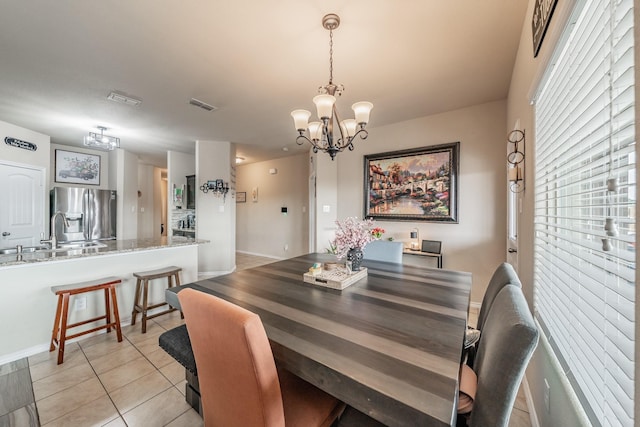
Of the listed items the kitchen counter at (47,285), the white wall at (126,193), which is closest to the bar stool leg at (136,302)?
the kitchen counter at (47,285)

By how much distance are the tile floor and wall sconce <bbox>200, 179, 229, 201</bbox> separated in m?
2.75

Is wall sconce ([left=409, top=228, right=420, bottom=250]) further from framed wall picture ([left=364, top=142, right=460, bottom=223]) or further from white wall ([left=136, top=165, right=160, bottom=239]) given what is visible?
white wall ([left=136, top=165, right=160, bottom=239])

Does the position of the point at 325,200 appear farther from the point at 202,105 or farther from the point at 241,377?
the point at 241,377

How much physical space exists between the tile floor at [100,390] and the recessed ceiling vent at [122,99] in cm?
252

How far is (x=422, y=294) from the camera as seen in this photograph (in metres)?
1.38

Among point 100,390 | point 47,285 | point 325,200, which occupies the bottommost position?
point 100,390

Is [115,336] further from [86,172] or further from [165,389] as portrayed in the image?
[86,172]

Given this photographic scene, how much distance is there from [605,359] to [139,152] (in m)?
6.92

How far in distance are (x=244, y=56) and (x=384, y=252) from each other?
217 cm

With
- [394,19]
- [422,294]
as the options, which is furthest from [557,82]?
[422,294]

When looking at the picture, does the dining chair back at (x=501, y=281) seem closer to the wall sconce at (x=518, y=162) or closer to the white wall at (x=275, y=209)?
the wall sconce at (x=518, y=162)

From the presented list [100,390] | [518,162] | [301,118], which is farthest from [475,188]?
[100,390]

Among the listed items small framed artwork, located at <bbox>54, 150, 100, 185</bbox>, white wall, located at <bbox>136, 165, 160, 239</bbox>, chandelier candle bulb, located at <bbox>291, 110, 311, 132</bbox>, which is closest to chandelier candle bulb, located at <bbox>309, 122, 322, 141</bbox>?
chandelier candle bulb, located at <bbox>291, 110, 311, 132</bbox>

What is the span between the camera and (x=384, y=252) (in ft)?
7.89
